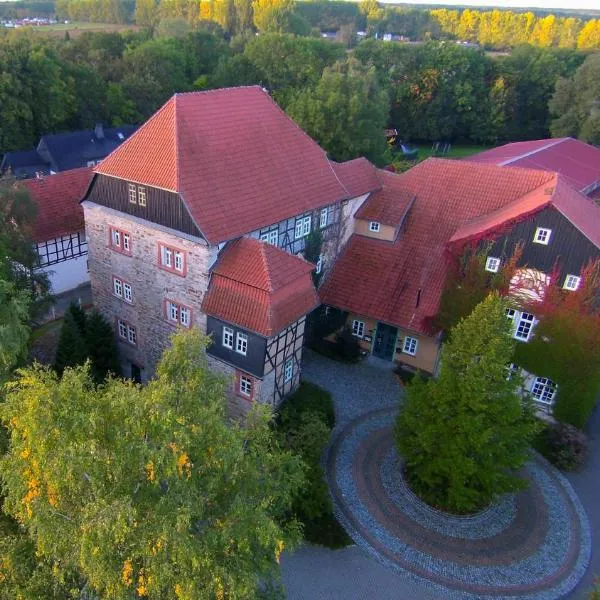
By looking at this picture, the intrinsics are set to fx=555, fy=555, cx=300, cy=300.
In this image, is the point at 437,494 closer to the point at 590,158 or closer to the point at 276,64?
the point at 590,158

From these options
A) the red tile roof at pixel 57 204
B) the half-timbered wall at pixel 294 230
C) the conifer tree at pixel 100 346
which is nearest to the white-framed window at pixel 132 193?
the half-timbered wall at pixel 294 230

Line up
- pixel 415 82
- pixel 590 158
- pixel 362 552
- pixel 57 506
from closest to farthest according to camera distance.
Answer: pixel 57 506
pixel 362 552
pixel 590 158
pixel 415 82

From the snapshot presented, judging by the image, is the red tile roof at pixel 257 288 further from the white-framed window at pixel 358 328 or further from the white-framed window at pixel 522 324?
the white-framed window at pixel 522 324

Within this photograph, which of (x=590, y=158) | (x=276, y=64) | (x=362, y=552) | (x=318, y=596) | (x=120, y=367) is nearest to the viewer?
(x=318, y=596)

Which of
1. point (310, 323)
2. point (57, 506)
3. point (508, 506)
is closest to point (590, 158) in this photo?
point (310, 323)

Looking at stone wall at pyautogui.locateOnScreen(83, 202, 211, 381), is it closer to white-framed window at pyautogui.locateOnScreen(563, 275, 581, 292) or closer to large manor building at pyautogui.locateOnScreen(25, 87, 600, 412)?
large manor building at pyautogui.locateOnScreen(25, 87, 600, 412)

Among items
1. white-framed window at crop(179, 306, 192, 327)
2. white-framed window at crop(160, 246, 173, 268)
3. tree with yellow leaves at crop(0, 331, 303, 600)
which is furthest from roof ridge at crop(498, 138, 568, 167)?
tree with yellow leaves at crop(0, 331, 303, 600)
